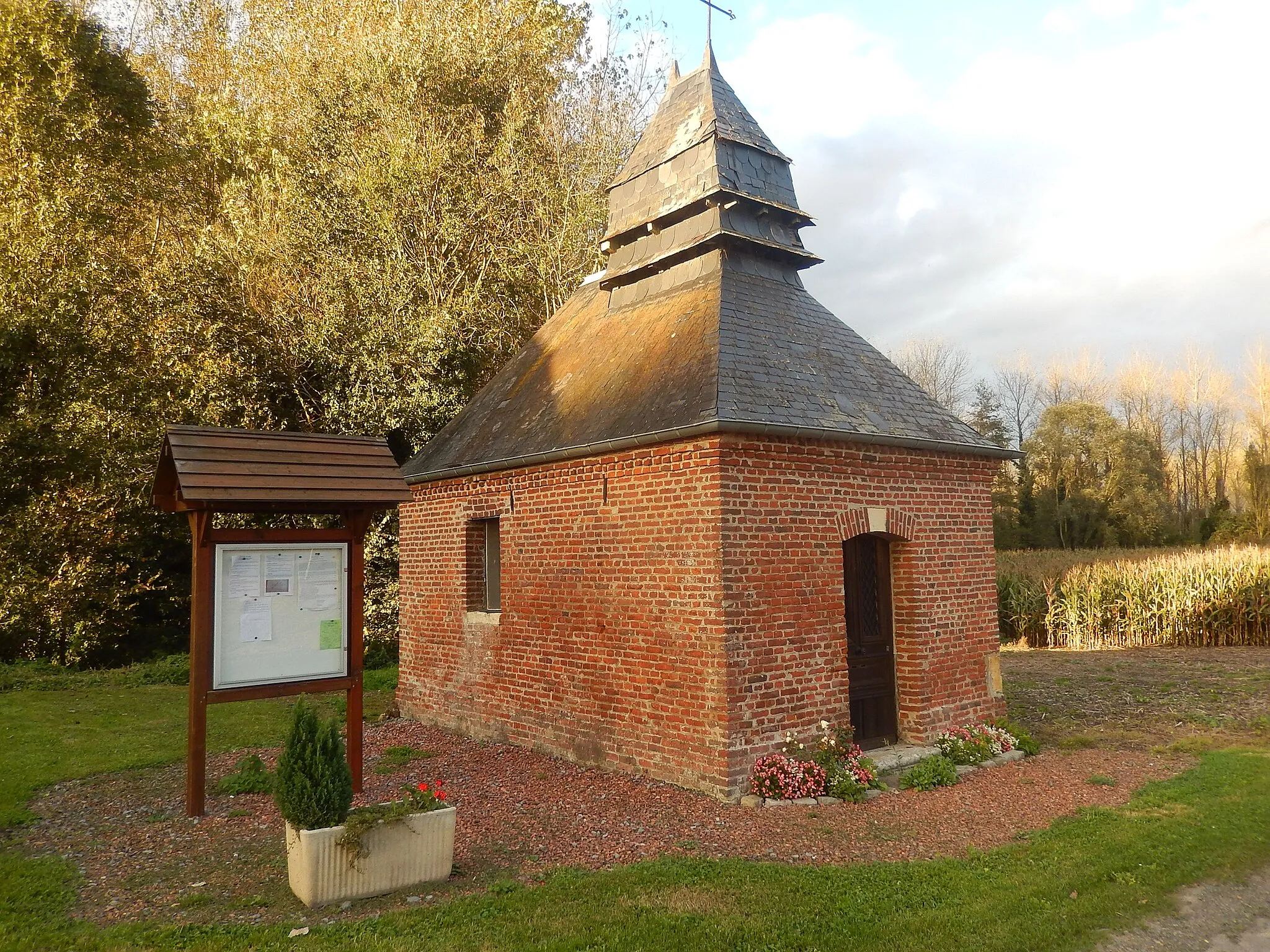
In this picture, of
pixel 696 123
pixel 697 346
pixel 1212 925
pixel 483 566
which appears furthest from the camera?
pixel 483 566

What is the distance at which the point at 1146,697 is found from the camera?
459 inches

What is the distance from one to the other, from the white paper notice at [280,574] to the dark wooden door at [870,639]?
5.26 meters

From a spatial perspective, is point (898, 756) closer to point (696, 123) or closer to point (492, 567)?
point (492, 567)

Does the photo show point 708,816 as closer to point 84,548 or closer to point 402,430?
point 402,430

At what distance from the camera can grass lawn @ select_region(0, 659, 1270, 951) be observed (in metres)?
4.44

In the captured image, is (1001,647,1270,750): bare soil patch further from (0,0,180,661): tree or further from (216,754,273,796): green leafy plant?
(0,0,180,661): tree

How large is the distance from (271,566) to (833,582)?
5.20 metres

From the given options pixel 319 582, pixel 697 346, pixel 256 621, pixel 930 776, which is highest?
pixel 697 346

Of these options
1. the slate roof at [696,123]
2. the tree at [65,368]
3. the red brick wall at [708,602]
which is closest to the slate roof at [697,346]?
the slate roof at [696,123]

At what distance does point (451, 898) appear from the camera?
5039 mm

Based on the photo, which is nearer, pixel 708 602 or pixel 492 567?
pixel 708 602

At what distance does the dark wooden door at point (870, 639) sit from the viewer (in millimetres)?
8594

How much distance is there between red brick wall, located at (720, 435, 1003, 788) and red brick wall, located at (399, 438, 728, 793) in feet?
0.95

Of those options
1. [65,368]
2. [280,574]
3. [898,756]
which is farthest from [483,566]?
[65,368]
